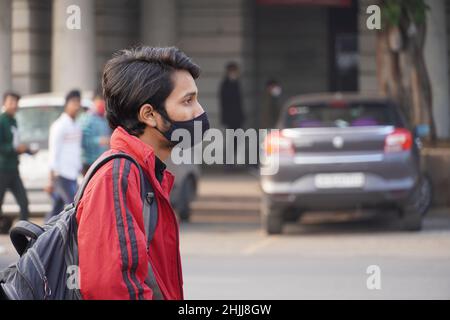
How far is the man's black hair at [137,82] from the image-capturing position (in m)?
3.21

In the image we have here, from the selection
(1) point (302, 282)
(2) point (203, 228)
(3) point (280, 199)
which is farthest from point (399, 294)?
(2) point (203, 228)

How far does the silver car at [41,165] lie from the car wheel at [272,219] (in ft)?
4.52

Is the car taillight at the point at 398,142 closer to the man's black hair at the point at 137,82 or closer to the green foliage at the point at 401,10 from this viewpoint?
the green foliage at the point at 401,10

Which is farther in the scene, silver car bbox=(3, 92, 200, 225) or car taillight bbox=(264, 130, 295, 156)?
silver car bbox=(3, 92, 200, 225)

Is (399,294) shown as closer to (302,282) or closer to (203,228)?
(302,282)

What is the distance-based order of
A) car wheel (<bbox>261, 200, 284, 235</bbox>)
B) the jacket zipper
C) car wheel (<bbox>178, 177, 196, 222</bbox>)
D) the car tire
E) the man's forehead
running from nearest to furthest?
the jacket zipper → the man's forehead → the car tire → car wheel (<bbox>261, 200, 284, 235</bbox>) → car wheel (<bbox>178, 177, 196, 222</bbox>)

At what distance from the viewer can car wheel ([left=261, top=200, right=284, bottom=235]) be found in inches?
559

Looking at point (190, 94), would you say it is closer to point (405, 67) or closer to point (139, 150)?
point (139, 150)

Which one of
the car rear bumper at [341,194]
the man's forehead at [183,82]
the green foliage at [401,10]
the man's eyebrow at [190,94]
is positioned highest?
the green foliage at [401,10]

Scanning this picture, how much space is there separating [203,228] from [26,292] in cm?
1236

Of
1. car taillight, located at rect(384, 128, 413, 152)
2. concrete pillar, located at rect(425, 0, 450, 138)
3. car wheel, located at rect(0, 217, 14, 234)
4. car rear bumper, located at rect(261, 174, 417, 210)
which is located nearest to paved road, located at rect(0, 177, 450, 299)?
car rear bumper, located at rect(261, 174, 417, 210)

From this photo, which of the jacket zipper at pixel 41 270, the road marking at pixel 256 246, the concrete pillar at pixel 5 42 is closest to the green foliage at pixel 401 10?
the road marking at pixel 256 246

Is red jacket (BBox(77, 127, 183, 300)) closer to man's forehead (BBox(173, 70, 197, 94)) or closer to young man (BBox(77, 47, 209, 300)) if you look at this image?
young man (BBox(77, 47, 209, 300))

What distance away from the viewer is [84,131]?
45.0 ft
